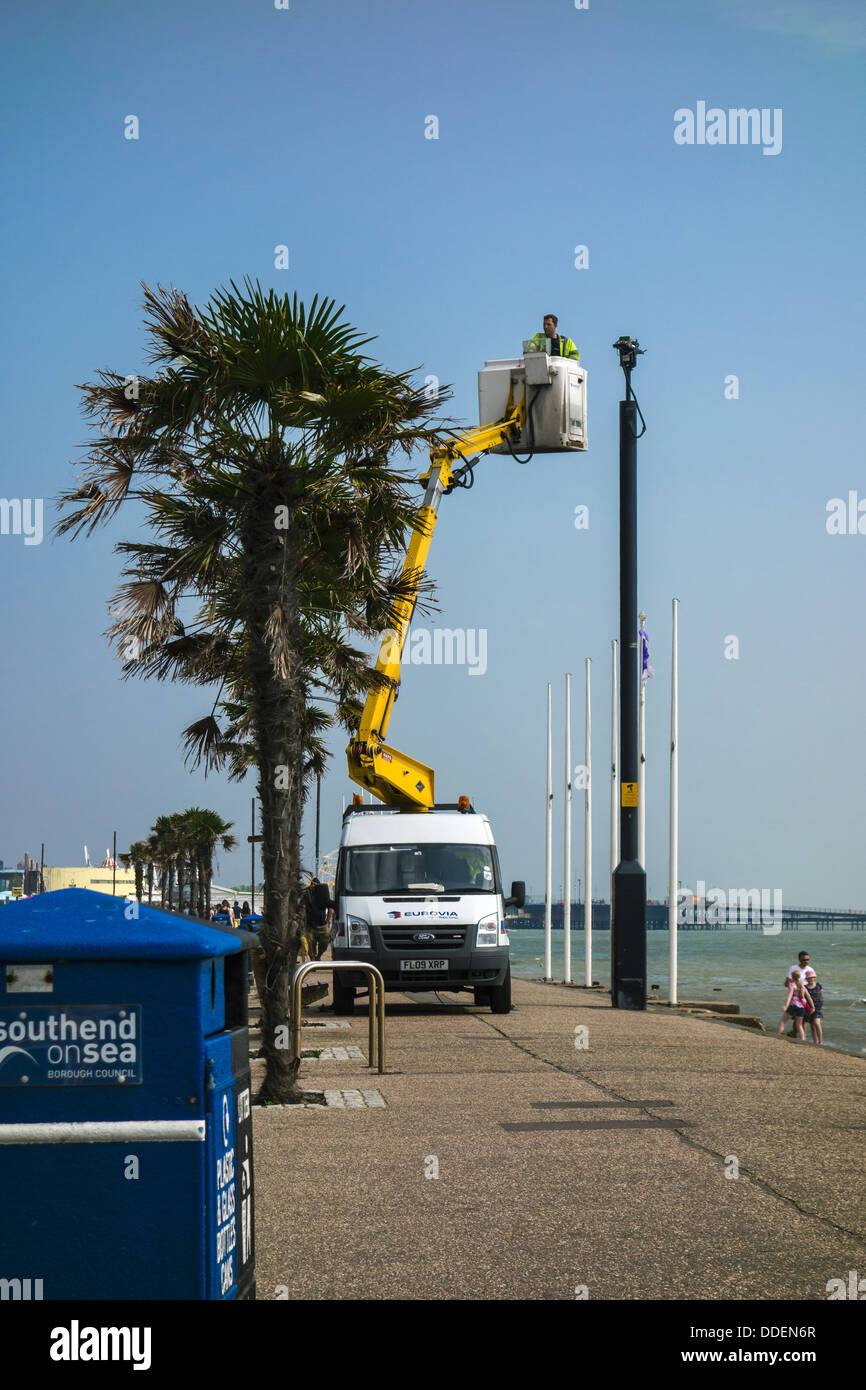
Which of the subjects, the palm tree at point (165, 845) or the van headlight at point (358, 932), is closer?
the van headlight at point (358, 932)

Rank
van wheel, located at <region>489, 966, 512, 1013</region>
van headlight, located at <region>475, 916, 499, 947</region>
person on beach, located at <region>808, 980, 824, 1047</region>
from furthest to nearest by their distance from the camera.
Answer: person on beach, located at <region>808, 980, 824, 1047</region> → van wheel, located at <region>489, 966, 512, 1013</region> → van headlight, located at <region>475, 916, 499, 947</region>

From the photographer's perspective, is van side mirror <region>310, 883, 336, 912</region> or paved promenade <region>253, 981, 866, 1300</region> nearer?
paved promenade <region>253, 981, 866, 1300</region>

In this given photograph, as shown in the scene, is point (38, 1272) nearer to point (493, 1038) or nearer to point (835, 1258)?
point (835, 1258)

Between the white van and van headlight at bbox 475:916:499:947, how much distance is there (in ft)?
0.04

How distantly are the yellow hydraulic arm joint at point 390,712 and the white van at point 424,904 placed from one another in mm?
812

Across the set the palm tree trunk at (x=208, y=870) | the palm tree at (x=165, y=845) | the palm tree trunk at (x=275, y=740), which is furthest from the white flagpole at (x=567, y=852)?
the palm tree at (x=165, y=845)

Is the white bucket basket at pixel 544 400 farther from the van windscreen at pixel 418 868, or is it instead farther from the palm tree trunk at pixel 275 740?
the palm tree trunk at pixel 275 740

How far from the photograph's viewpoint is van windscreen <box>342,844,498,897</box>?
19531 mm

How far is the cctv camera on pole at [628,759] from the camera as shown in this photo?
68.3 feet

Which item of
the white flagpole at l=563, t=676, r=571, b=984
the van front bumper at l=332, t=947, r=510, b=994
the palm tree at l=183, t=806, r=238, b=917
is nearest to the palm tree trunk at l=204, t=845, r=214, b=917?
the palm tree at l=183, t=806, r=238, b=917

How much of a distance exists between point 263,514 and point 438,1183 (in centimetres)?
606

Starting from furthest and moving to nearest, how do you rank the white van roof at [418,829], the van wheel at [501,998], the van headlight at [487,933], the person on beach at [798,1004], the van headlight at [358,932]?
the person on beach at [798,1004] < the white van roof at [418,829] < the van wheel at [501,998] < the van headlight at [487,933] < the van headlight at [358,932]

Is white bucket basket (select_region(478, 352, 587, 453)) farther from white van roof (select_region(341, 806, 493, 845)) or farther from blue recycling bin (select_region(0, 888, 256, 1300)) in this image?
blue recycling bin (select_region(0, 888, 256, 1300))
